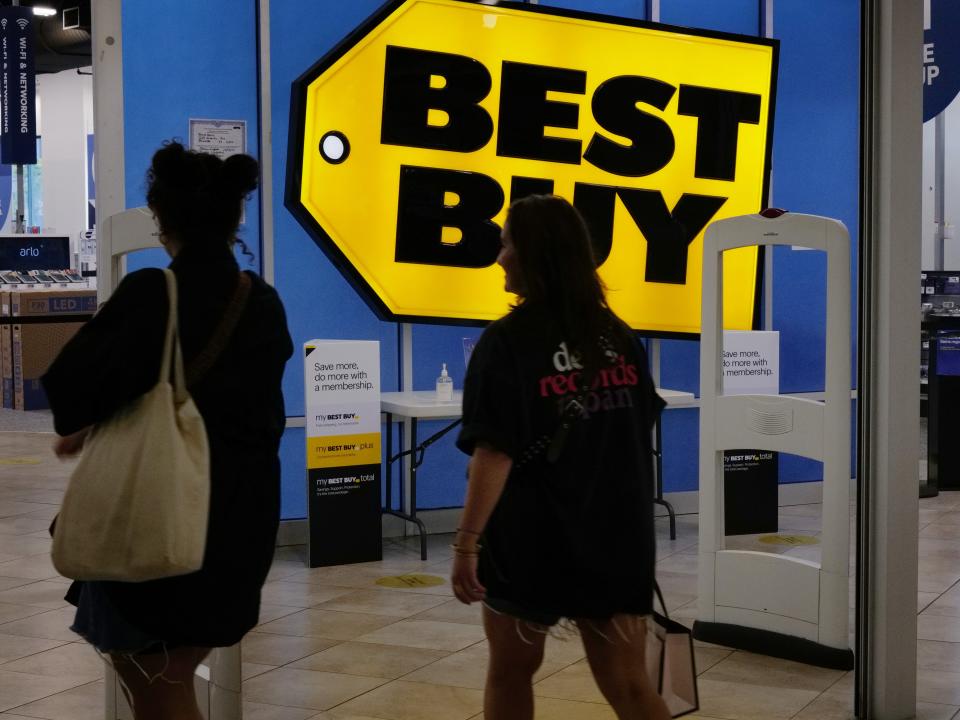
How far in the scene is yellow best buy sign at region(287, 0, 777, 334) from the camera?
20.2 feet

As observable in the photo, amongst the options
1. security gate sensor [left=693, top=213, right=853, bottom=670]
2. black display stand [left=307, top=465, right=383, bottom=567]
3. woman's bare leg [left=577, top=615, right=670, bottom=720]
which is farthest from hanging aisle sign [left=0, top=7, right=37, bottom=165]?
woman's bare leg [left=577, top=615, right=670, bottom=720]


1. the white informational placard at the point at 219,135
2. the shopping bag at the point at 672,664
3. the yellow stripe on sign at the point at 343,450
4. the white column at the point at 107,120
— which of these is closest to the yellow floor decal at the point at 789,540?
the yellow stripe on sign at the point at 343,450

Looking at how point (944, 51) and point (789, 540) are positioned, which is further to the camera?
point (944, 51)

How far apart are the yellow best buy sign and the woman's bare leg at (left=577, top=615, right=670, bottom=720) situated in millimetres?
4045

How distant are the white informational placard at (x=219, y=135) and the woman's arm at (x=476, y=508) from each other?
13.3ft

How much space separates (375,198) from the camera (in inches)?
244

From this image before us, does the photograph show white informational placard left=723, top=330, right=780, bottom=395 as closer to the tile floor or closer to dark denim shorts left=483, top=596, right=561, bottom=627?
the tile floor

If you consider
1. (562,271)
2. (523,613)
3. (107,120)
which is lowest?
(523,613)

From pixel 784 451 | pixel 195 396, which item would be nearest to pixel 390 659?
pixel 784 451

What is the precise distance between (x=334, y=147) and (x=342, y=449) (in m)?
1.47

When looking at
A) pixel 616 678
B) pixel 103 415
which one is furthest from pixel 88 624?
pixel 616 678

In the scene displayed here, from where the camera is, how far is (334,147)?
610 cm

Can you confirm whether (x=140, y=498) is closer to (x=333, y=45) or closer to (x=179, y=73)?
(x=179, y=73)

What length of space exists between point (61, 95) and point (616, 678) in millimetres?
20640
